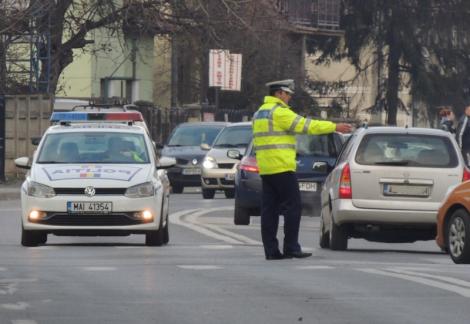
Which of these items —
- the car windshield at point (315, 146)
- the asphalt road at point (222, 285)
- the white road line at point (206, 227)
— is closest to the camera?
the asphalt road at point (222, 285)

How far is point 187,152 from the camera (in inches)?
1449

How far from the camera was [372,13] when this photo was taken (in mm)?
74750

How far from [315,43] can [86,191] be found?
199 feet

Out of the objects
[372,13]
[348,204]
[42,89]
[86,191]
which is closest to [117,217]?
[86,191]

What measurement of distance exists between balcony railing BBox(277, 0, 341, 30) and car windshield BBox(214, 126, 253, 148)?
43.9 m

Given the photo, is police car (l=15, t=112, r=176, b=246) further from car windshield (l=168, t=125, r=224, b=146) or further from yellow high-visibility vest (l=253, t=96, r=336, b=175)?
car windshield (l=168, t=125, r=224, b=146)

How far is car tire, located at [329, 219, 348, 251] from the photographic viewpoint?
1852 centimetres

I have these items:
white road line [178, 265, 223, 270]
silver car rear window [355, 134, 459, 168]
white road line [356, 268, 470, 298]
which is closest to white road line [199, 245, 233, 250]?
silver car rear window [355, 134, 459, 168]

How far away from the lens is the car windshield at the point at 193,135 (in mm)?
37469

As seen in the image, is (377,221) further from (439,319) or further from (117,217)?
(439,319)

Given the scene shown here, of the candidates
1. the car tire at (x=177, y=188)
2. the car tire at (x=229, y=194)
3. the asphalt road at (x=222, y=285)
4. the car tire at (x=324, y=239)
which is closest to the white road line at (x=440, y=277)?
the asphalt road at (x=222, y=285)

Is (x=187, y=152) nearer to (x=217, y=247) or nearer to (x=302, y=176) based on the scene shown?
(x=302, y=176)

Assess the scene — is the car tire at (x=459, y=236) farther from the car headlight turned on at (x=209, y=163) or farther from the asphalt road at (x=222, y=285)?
the car headlight turned on at (x=209, y=163)

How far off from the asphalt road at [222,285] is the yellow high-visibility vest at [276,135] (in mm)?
942
